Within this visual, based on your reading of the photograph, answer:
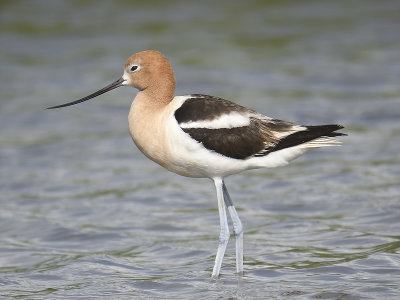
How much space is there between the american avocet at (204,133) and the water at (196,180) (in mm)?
892

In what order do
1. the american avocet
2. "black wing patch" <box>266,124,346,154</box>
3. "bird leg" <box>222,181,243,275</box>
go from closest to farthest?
the american avocet
"black wing patch" <box>266,124,346,154</box>
"bird leg" <box>222,181,243,275</box>

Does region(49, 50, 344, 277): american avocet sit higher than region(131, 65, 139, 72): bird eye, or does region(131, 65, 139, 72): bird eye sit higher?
region(131, 65, 139, 72): bird eye

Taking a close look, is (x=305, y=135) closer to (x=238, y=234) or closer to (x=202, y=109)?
(x=202, y=109)

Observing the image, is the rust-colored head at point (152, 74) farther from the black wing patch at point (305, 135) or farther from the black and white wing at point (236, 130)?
the black wing patch at point (305, 135)

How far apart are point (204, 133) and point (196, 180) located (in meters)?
3.86

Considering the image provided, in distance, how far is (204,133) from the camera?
7.63 meters

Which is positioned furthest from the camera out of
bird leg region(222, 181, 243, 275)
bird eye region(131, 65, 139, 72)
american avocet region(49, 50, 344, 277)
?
bird eye region(131, 65, 139, 72)

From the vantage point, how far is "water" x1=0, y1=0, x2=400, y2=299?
7945 millimetres

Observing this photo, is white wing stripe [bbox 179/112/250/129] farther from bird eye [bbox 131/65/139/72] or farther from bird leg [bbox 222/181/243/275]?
bird eye [bbox 131/65/139/72]

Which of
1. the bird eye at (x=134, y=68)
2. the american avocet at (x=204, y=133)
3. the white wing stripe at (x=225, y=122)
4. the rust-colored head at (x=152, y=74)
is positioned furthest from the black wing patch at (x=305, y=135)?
the bird eye at (x=134, y=68)

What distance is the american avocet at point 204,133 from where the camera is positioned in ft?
25.0

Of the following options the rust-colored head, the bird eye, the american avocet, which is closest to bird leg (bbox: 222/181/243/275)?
the american avocet

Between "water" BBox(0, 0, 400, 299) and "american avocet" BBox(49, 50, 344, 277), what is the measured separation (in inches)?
35.1

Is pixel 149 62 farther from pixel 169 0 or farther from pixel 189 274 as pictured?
pixel 169 0
